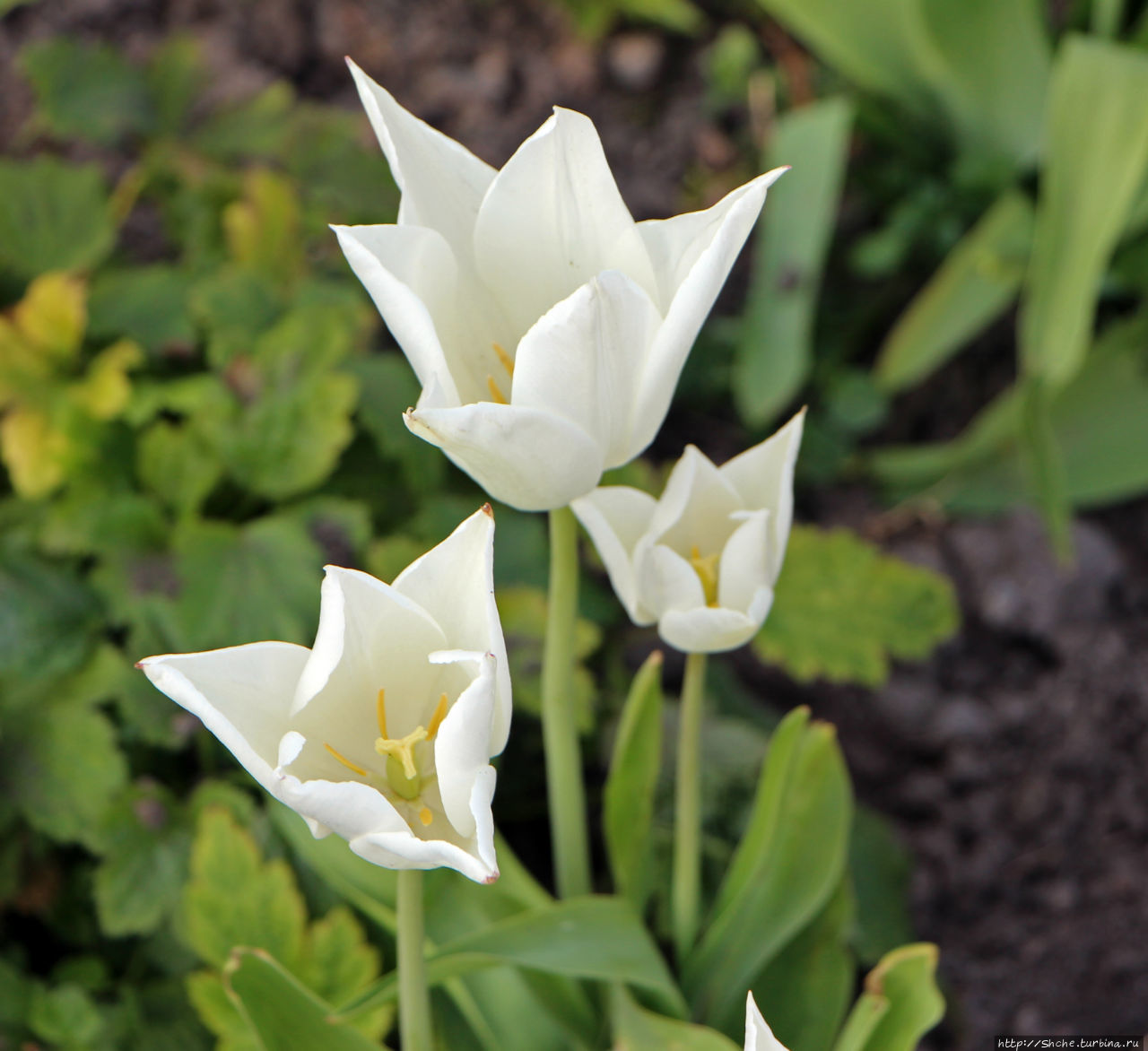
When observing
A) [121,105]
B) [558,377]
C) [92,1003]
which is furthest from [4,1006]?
[121,105]

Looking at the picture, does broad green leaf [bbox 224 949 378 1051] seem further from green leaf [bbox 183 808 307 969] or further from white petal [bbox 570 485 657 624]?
white petal [bbox 570 485 657 624]

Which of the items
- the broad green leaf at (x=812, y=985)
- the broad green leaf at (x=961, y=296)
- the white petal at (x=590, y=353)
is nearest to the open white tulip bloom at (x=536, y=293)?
the white petal at (x=590, y=353)

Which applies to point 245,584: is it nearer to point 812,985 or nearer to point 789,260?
point 812,985

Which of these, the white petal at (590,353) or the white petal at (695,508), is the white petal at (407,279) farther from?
the white petal at (695,508)

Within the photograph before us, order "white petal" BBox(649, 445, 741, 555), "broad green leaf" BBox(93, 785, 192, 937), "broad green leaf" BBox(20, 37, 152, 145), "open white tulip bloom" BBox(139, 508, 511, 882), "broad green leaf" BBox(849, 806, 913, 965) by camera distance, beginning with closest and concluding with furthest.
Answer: "open white tulip bloom" BBox(139, 508, 511, 882) → "white petal" BBox(649, 445, 741, 555) → "broad green leaf" BBox(93, 785, 192, 937) → "broad green leaf" BBox(849, 806, 913, 965) → "broad green leaf" BBox(20, 37, 152, 145)

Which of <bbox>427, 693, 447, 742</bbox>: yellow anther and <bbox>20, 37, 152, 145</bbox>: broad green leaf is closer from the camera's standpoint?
<bbox>427, 693, 447, 742</bbox>: yellow anther

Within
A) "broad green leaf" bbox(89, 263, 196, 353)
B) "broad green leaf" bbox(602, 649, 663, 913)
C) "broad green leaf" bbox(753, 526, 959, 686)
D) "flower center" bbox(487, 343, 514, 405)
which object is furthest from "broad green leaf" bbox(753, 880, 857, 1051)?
"broad green leaf" bbox(89, 263, 196, 353)

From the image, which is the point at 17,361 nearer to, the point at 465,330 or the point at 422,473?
the point at 422,473
